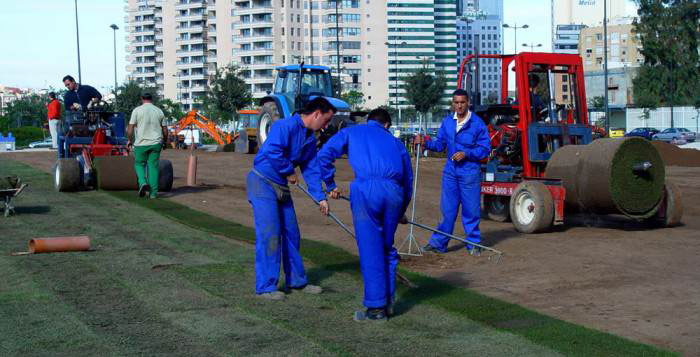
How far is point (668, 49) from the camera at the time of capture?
74.0 meters

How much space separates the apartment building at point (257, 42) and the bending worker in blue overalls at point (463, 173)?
4465 inches

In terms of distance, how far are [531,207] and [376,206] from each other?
5938 millimetres

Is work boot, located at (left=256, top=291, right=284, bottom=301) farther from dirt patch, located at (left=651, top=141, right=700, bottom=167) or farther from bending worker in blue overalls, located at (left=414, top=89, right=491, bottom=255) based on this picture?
dirt patch, located at (left=651, top=141, right=700, bottom=167)

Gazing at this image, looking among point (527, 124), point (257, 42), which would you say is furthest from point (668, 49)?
point (257, 42)

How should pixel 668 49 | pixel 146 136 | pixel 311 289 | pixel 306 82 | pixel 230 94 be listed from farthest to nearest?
pixel 230 94
pixel 668 49
pixel 306 82
pixel 146 136
pixel 311 289

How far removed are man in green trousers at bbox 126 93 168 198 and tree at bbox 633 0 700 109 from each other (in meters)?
63.1

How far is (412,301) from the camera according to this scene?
25.7 ft

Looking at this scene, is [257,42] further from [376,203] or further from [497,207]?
[376,203]

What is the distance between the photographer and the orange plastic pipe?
9.98 meters

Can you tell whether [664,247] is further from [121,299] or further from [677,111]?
[677,111]

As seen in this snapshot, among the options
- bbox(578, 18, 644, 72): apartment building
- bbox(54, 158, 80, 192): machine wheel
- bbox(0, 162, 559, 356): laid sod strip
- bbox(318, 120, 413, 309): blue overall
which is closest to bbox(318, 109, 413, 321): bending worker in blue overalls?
bbox(318, 120, 413, 309): blue overall

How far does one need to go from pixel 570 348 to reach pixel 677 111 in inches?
3003

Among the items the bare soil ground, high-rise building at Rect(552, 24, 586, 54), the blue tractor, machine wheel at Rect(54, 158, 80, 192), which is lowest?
the bare soil ground

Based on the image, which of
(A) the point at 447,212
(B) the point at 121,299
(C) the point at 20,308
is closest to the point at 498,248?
(A) the point at 447,212
